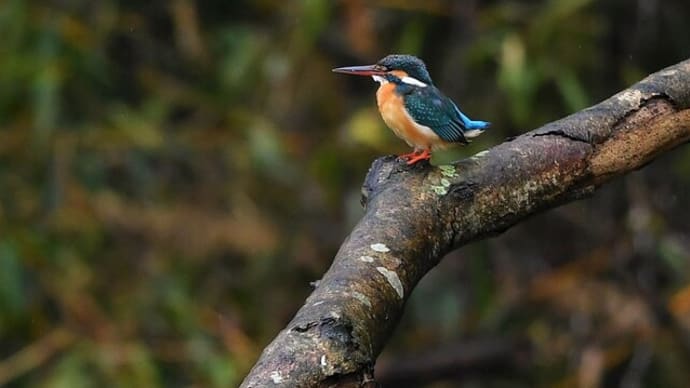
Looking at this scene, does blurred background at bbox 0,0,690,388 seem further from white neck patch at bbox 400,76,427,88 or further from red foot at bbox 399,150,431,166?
red foot at bbox 399,150,431,166

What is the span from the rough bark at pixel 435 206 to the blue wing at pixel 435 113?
7.6 inches

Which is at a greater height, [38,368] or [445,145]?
[38,368]

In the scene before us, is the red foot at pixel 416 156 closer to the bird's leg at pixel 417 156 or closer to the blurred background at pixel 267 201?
the bird's leg at pixel 417 156

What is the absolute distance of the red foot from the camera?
1859 mm

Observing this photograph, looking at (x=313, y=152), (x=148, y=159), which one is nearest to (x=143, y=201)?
(x=148, y=159)

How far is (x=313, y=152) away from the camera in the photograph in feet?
16.3

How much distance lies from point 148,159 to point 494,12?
1.45 meters

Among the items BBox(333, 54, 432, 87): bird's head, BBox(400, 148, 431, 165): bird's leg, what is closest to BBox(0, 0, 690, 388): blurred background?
BBox(333, 54, 432, 87): bird's head

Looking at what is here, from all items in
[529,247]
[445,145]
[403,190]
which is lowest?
[403,190]

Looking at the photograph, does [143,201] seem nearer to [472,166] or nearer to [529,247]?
[529,247]

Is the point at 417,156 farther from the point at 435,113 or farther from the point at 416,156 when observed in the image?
the point at 435,113

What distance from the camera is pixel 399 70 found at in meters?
2.19

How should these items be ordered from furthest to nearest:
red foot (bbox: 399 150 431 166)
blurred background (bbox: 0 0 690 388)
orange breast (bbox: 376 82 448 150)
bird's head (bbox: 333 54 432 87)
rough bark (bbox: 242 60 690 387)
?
blurred background (bbox: 0 0 690 388), bird's head (bbox: 333 54 432 87), orange breast (bbox: 376 82 448 150), red foot (bbox: 399 150 431 166), rough bark (bbox: 242 60 690 387)

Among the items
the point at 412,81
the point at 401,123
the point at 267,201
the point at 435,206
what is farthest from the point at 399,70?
the point at 267,201
